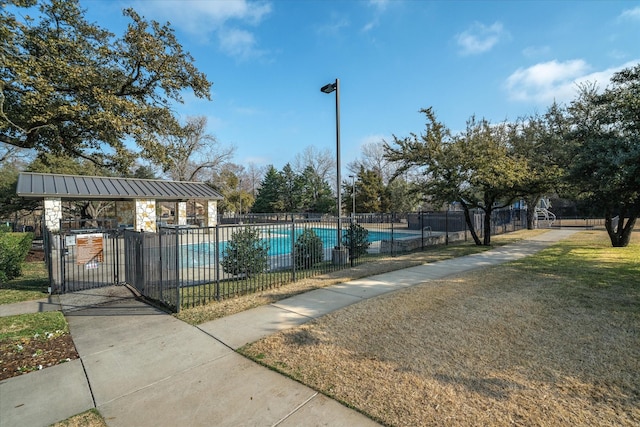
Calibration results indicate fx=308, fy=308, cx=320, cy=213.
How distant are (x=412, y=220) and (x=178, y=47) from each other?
20.0 metres

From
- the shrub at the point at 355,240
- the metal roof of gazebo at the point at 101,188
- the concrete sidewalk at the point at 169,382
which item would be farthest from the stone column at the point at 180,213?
the concrete sidewalk at the point at 169,382

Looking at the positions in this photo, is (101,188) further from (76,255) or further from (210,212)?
(76,255)

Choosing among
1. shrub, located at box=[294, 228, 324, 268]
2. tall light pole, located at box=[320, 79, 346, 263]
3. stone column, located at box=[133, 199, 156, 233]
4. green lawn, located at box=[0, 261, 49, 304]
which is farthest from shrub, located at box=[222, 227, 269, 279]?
stone column, located at box=[133, 199, 156, 233]

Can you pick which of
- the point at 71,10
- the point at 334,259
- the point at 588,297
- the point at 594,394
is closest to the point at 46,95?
the point at 71,10

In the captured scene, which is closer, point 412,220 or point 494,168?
point 494,168

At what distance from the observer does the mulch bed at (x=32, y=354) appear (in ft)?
12.2

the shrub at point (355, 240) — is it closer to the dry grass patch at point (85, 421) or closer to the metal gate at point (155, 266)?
the metal gate at point (155, 266)

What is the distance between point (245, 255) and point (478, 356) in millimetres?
5575

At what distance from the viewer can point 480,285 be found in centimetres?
704

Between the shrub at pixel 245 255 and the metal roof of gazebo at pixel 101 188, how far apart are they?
12.2 m

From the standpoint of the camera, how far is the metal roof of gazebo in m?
14.8

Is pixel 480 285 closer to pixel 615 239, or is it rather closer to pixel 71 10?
pixel 615 239

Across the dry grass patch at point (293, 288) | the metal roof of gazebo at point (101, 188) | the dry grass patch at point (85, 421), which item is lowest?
the dry grass patch at point (85, 421)

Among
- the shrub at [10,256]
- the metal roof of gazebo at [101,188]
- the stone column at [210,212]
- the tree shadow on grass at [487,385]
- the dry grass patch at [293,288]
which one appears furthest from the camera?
the stone column at [210,212]
